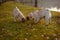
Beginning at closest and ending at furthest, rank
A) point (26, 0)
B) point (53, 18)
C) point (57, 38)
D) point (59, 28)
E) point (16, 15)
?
point (57, 38) < point (59, 28) < point (16, 15) < point (53, 18) < point (26, 0)

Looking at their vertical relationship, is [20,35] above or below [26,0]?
above

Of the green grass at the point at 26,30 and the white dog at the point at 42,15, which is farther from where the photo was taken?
the white dog at the point at 42,15

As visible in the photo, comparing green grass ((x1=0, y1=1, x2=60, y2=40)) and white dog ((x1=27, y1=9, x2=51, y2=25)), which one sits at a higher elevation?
white dog ((x1=27, y1=9, x2=51, y2=25))

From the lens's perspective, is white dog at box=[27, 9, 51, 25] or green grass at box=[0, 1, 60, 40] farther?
white dog at box=[27, 9, 51, 25]

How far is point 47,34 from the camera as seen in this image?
30.3ft

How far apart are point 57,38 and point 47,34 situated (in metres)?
0.53

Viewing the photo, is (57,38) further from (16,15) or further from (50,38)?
(16,15)

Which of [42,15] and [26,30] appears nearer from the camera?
[26,30]

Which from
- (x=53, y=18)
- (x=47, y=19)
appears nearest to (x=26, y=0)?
(x=53, y=18)

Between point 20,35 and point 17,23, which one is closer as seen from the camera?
point 20,35

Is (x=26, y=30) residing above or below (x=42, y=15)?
below

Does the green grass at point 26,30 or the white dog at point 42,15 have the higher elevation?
the white dog at point 42,15

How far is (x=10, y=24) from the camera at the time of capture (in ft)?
34.2

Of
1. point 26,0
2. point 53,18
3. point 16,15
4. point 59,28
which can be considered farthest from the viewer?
point 26,0
